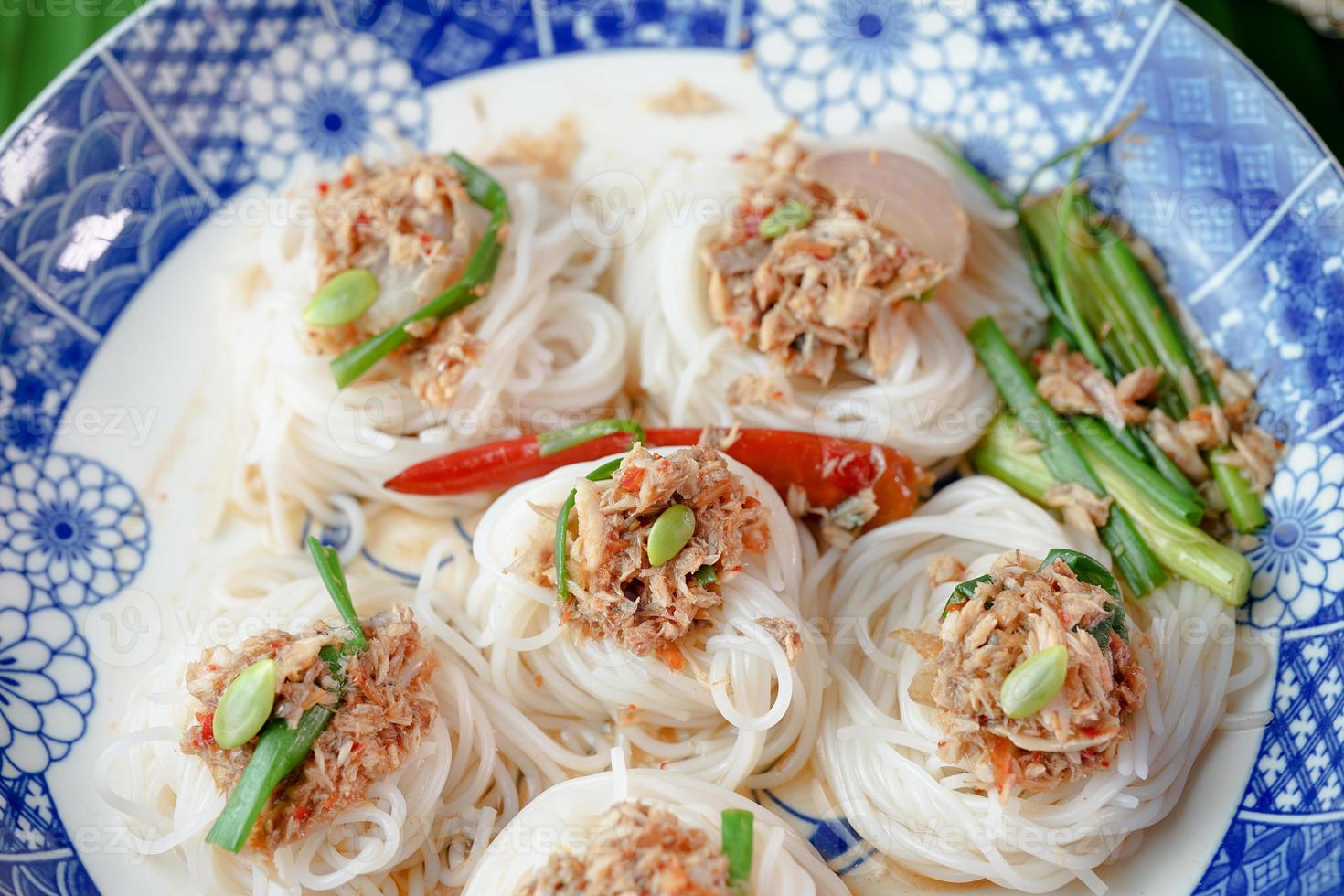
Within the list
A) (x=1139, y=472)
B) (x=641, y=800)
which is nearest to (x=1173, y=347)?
(x=1139, y=472)

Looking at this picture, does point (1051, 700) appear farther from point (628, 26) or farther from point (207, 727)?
point (628, 26)

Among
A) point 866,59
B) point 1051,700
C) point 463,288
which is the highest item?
point 866,59

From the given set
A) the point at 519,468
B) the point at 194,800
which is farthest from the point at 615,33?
the point at 194,800

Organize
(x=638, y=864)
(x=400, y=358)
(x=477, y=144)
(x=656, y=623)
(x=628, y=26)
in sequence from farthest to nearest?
1. (x=628, y=26)
2. (x=477, y=144)
3. (x=400, y=358)
4. (x=656, y=623)
5. (x=638, y=864)

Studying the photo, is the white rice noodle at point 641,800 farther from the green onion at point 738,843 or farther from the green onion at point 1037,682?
the green onion at point 1037,682

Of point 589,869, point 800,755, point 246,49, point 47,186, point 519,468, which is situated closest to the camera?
point 589,869

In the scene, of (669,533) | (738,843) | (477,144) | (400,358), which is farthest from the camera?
(477,144)

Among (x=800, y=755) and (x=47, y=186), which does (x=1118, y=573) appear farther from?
(x=47, y=186)
